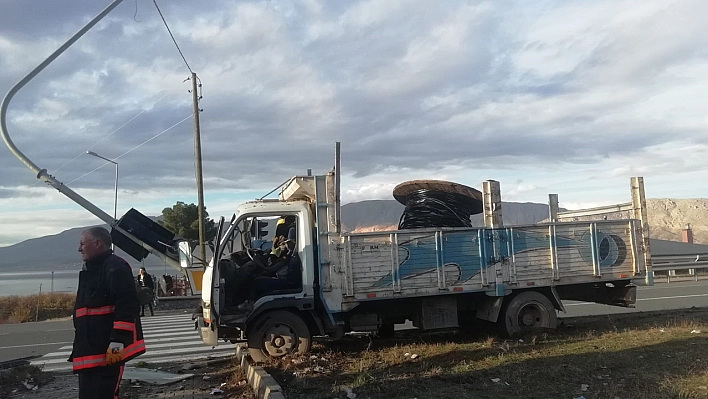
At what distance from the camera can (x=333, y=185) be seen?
8.80 m

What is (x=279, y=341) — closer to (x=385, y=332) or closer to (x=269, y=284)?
(x=269, y=284)

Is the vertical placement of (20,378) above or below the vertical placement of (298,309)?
below

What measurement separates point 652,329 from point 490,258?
2840 millimetres

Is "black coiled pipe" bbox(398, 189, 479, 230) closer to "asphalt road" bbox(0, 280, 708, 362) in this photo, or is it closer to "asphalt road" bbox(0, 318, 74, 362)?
"asphalt road" bbox(0, 280, 708, 362)

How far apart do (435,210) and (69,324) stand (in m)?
14.1

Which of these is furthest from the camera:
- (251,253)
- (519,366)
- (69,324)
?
(69,324)

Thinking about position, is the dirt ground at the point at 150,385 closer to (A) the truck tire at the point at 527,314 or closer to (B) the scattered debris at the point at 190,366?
(B) the scattered debris at the point at 190,366

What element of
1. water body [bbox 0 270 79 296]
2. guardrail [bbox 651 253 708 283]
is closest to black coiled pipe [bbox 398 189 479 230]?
water body [bbox 0 270 79 296]

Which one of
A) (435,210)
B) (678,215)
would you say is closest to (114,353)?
(435,210)

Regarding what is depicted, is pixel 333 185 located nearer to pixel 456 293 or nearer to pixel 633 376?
pixel 456 293

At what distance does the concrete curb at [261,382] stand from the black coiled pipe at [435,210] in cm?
389

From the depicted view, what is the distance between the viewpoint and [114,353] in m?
4.57

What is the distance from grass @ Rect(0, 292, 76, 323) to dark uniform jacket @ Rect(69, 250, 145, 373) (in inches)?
792

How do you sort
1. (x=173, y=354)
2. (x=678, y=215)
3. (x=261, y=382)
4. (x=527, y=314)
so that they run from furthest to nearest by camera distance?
(x=678, y=215) < (x=173, y=354) < (x=527, y=314) < (x=261, y=382)
